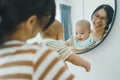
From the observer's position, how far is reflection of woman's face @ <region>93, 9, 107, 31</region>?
3.11 feet

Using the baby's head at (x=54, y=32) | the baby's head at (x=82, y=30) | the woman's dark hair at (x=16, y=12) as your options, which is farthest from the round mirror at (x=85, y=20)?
the woman's dark hair at (x=16, y=12)

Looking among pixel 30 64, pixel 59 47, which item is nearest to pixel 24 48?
pixel 30 64

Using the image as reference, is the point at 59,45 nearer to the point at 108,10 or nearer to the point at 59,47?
the point at 59,47

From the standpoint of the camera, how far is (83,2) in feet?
3.25

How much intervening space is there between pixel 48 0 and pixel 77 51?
2.15ft

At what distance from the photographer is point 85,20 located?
0.98 meters

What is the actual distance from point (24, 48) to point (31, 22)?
5cm

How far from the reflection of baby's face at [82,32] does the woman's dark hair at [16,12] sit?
603 mm

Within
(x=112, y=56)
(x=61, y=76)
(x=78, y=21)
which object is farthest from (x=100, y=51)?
(x=61, y=76)

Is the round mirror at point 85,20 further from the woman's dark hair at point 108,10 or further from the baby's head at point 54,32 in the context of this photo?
the baby's head at point 54,32

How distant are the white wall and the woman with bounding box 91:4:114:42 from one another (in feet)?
0.10

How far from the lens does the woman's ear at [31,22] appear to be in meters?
0.39

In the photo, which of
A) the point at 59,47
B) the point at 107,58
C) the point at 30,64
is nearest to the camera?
the point at 30,64

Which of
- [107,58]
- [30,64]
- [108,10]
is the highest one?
[108,10]
